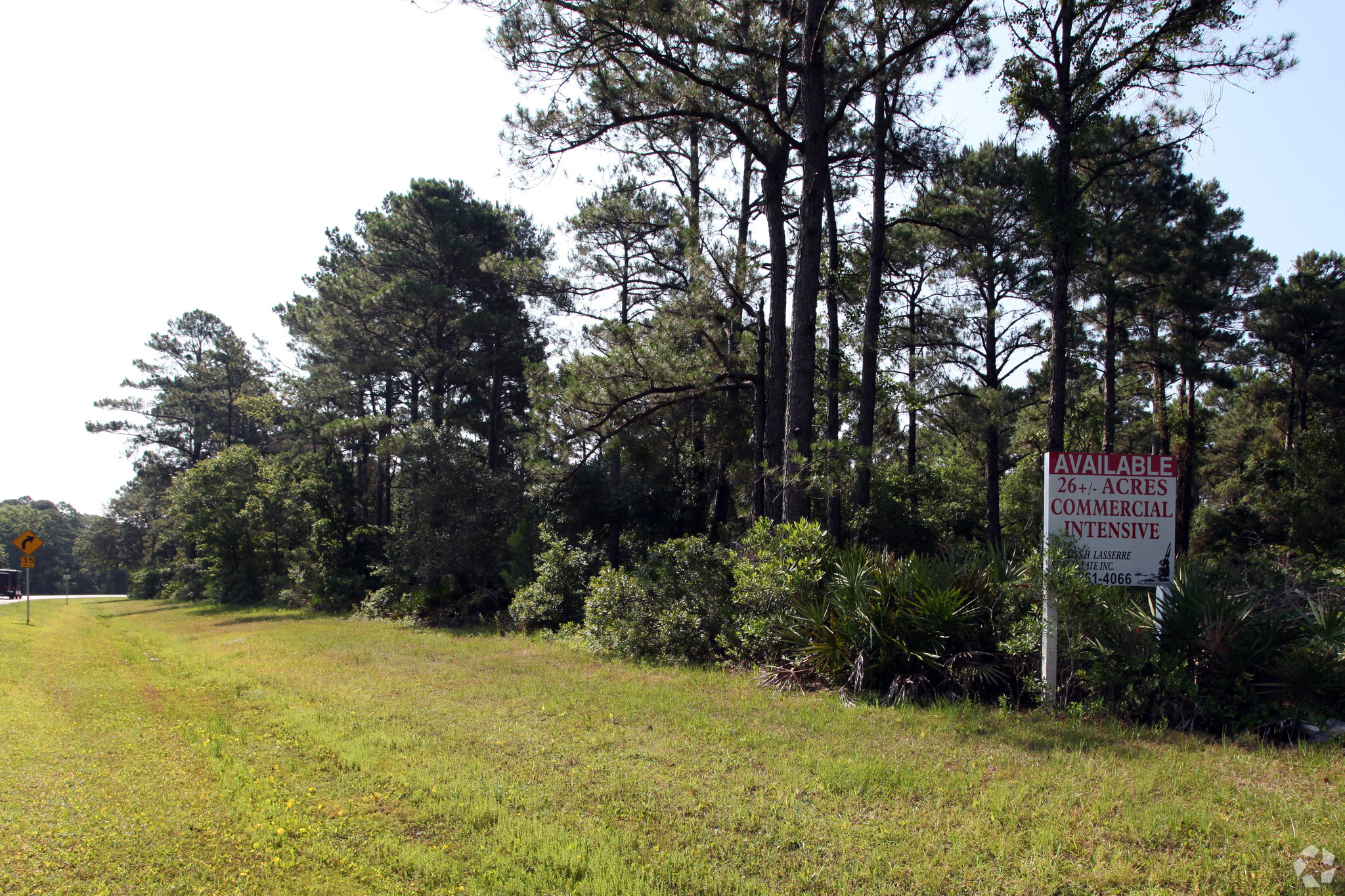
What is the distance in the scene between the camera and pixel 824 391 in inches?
803

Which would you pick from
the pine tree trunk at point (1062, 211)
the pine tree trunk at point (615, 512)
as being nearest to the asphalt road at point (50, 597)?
the pine tree trunk at point (615, 512)

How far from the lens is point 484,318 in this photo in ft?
95.1

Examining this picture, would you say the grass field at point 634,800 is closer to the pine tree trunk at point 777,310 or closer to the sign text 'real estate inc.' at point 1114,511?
the sign text 'real estate inc.' at point 1114,511

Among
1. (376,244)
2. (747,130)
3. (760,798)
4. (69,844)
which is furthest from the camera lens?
(376,244)

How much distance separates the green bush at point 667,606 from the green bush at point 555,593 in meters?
2.65

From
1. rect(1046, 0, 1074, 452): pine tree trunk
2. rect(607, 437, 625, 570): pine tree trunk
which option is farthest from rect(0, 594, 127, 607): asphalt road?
rect(1046, 0, 1074, 452): pine tree trunk

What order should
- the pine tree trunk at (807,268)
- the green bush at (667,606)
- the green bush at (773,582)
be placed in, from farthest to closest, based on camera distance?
the pine tree trunk at (807,268), the green bush at (667,606), the green bush at (773,582)

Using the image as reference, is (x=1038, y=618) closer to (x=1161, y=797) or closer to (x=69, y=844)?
(x=1161, y=797)

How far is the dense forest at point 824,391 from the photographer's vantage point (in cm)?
880

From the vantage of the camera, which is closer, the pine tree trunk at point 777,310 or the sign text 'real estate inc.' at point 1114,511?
the sign text 'real estate inc.' at point 1114,511

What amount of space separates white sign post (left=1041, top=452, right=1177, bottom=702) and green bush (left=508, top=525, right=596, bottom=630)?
36.9 ft

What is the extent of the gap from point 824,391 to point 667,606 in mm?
9609

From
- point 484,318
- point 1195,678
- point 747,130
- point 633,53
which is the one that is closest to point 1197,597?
point 1195,678

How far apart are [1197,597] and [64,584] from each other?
104923mm
